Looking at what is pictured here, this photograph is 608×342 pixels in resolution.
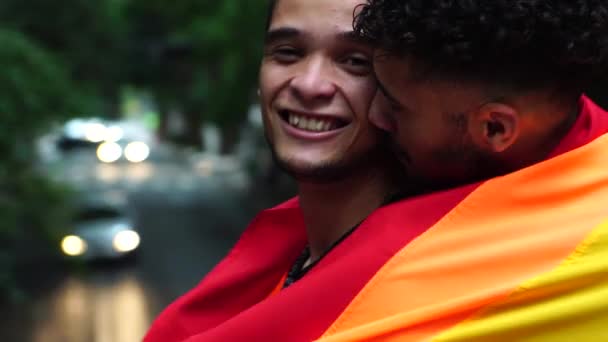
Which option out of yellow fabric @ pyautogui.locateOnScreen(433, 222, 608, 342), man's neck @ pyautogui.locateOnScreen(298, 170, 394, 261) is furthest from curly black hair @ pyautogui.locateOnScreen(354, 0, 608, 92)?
man's neck @ pyautogui.locateOnScreen(298, 170, 394, 261)

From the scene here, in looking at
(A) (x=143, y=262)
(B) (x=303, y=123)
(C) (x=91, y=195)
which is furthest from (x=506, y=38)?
(C) (x=91, y=195)

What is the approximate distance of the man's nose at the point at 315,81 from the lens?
2.07 meters

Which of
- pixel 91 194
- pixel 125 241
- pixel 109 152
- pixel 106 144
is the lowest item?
pixel 125 241

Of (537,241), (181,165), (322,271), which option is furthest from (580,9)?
(181,165)

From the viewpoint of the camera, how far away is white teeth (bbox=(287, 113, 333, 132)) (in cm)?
211

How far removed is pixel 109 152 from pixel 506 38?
50.5 metres

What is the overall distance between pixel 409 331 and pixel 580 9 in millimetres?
599

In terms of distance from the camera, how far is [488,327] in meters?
1.56

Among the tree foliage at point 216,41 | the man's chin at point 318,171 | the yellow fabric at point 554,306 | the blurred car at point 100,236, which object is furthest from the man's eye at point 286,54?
the blurred car at point 100,236

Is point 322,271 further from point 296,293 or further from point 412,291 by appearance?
point 412,291

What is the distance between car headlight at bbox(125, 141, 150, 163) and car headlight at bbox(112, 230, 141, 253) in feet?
93.8

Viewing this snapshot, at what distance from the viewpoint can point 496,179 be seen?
166cm

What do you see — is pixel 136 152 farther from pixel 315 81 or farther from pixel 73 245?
pixel 315 81

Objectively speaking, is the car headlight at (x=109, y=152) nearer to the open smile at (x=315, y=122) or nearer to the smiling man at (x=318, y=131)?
the smiling man at (x=318, y=131)
